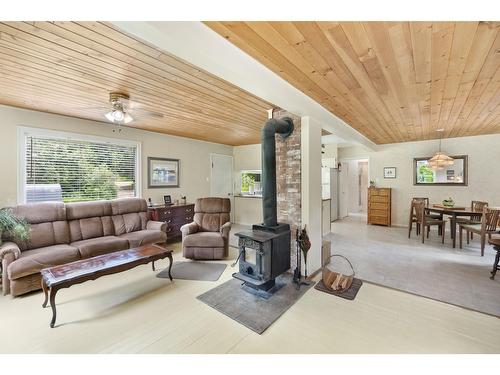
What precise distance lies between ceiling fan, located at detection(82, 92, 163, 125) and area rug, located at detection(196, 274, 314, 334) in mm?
2424

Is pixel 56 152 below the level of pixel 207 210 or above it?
above

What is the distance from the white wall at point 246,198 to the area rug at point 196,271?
290 centimetres

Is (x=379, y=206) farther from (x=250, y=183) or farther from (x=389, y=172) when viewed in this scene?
(x=250, y=183)

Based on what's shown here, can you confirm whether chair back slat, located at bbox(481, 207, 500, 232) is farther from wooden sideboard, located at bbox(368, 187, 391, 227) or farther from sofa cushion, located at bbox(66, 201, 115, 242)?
sofa cushion, located at bbox(66, 201, 115, 242)

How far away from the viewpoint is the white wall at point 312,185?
2.94 metres

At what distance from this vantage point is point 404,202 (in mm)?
6219

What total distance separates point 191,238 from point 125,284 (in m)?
1.11

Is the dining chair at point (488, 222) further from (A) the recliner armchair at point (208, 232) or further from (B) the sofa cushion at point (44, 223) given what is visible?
(B) the sofa cushion at point (44, 223)

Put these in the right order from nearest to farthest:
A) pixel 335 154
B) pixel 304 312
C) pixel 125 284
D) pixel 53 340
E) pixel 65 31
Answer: pixel 65 31, pixel 53 340, pixel 304 312, pixel 125 284, pixel 335 154

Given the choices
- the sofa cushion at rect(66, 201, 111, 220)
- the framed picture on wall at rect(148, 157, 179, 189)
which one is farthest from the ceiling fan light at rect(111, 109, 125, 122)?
the framed picture on wall at rect(148, 157, 179, 189)
